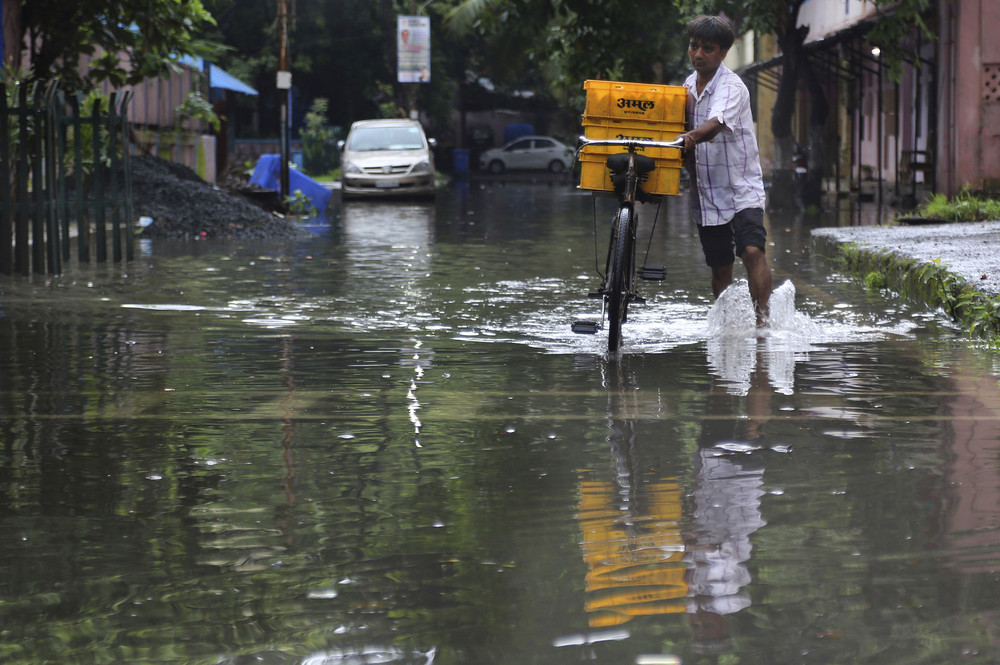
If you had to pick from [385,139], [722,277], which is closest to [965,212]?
[722,277]

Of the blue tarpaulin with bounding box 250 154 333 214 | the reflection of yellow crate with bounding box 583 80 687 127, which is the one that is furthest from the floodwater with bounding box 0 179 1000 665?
the blue tarpaulin with bounding box 250 154 333 214

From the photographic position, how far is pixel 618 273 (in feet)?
25.9

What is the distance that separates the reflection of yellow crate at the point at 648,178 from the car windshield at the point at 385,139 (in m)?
23.1

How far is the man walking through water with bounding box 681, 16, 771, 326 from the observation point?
8.08m

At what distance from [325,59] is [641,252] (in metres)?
40.4

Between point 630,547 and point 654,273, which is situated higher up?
point 654,273

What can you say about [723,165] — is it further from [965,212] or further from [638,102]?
[965,212]

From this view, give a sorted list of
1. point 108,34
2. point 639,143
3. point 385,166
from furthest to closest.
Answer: point 385,166 < point 108,34 < point 639,143

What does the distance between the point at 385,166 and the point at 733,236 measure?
21.8 m

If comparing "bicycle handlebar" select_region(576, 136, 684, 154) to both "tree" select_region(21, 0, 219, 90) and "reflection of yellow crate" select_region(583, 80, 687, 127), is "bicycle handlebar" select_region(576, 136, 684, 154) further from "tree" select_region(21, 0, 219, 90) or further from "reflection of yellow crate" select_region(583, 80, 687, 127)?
"tree" select_region(21, 0, 219, 90)

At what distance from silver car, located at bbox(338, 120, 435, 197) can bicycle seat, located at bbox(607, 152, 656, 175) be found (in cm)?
2209

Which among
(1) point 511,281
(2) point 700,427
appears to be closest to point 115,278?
(1) point 511,281

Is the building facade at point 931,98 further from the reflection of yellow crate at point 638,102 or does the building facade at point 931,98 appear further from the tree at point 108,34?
the reflection of yellow crate at point 638,102

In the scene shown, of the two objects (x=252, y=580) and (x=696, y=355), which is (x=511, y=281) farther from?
(x=252, y=580)
